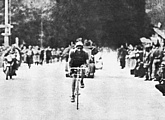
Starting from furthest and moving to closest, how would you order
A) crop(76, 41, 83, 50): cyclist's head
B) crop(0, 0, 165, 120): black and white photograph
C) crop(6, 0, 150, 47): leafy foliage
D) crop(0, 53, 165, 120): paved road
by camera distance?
crop(6, 0, 150, 47): leafy foliage
crop(76, 41, 83, 50): cyclist's head
crop(0, 0, 165, 120): black and white photograph
crop(0, 53, 165, 120): paved road

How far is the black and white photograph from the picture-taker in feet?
37.5

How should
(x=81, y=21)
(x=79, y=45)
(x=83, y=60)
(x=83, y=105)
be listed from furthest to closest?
(x=81, y=21) → (x=83, y=60) → (x=79, y=45) → (x=83, y=105)

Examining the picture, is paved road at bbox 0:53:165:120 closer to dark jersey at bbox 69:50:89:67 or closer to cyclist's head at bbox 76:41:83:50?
dark jersey at bbox 69:50:89:67

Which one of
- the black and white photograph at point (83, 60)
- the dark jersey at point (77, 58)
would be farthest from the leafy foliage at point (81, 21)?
the dark jersey at point (77, 58)

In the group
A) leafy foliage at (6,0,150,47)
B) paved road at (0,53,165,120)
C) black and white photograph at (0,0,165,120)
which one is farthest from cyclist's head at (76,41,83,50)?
leafy foliage at (6,0,150,47)

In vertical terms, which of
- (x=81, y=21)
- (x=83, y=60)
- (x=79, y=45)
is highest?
(x=81, y=21)

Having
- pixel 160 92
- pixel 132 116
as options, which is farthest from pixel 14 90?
pixel 132 116

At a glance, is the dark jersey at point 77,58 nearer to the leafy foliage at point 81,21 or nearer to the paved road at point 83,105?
the paved road at point 83,105

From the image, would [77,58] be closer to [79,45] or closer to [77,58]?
[77,58]

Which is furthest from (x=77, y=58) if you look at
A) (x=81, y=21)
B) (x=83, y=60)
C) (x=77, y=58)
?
(x=81, y=21)

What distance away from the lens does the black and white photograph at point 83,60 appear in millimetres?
11420

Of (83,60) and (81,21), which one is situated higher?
(81,21)

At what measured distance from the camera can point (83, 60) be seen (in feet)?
41.1

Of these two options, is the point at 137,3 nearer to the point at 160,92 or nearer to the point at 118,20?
the point at 118,20
